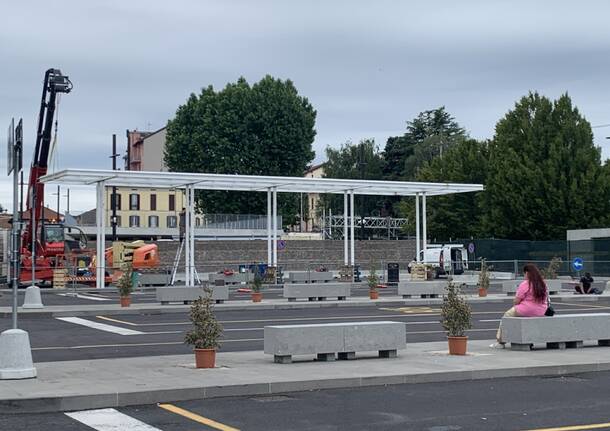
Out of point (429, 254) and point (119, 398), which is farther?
point (429, 254)

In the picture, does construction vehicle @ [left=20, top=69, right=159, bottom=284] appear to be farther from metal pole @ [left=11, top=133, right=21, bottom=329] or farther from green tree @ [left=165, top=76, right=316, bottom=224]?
metal pole @ [left=11, top=133, right=21, bottom=329]

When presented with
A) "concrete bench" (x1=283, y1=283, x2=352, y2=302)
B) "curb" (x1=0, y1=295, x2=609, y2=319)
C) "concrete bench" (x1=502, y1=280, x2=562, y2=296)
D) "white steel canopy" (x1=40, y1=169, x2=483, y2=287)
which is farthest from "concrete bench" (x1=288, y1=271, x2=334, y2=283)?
"concrete bench" (x1=283, y1=283, x2=352, y2=302)

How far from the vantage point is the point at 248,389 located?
12781mm

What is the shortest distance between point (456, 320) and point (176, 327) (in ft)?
31.8

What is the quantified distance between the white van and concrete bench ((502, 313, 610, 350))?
34.9 metres

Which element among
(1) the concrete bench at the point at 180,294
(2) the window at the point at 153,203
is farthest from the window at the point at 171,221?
(1) the concrete bench at the point at 180,294

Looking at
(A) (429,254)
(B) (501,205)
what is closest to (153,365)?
(A) (429,254)

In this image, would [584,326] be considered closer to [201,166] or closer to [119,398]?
[119,398]

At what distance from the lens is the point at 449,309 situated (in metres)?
16.2

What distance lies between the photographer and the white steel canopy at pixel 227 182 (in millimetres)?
40094

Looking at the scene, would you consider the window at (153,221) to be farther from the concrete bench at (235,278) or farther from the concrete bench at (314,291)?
the concrete bench at (314,291)

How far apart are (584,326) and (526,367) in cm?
359

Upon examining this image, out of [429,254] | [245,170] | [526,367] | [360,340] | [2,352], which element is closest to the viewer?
[2,352]

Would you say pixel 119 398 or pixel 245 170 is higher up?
pixel 245 170
